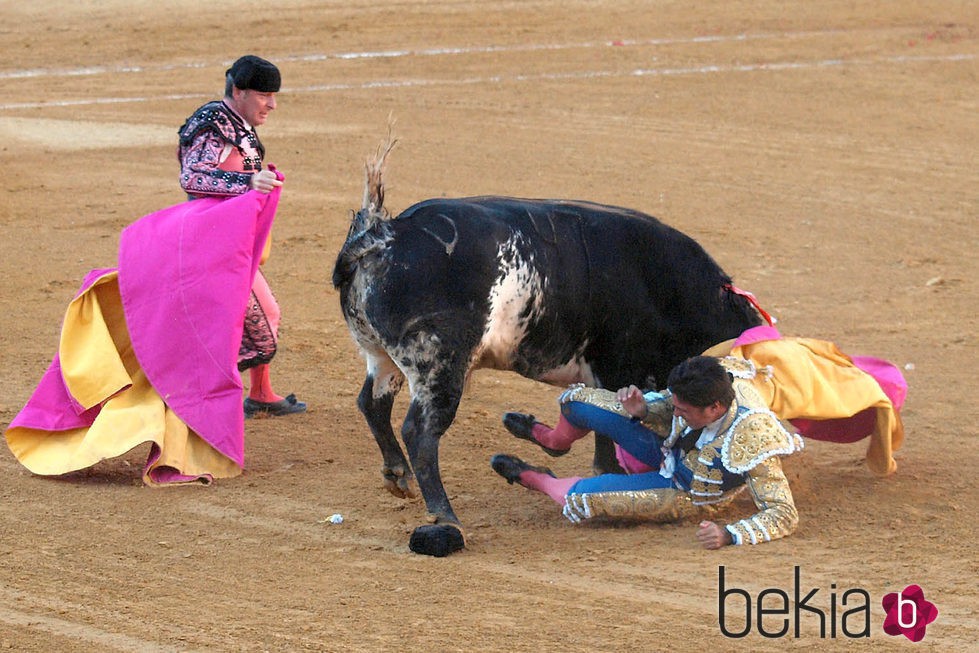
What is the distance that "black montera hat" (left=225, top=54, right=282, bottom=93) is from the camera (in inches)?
261

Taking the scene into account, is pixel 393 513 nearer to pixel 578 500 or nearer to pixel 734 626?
pixel 578 500

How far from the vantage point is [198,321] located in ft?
21.7

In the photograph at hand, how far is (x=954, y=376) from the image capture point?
26.6 feet

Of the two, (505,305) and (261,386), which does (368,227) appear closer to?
(505,305)

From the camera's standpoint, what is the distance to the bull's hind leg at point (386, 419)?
243 inches

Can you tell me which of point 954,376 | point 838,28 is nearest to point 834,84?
point 838,28

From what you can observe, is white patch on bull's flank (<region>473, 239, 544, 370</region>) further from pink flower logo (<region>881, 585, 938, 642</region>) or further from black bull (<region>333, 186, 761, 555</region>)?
pink flower logo (<region>881, 585, 938, 642</region>)

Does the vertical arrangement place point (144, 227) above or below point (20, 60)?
above

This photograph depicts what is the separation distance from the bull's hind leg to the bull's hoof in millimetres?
651

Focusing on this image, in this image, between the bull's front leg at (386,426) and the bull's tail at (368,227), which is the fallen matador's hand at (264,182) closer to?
the bull's tail at (368,227)

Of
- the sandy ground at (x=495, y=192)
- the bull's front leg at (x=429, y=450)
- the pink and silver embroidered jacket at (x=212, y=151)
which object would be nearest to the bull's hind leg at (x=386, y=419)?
the sandy ground at (x=495, y=192)

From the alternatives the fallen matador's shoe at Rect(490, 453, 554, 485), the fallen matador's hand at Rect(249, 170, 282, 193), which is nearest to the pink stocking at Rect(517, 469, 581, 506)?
the fallen matador's shoe at Rect(490, 453, 554, 485)

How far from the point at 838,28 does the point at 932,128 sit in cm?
486

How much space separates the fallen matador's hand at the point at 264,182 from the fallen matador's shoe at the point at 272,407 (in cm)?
153
